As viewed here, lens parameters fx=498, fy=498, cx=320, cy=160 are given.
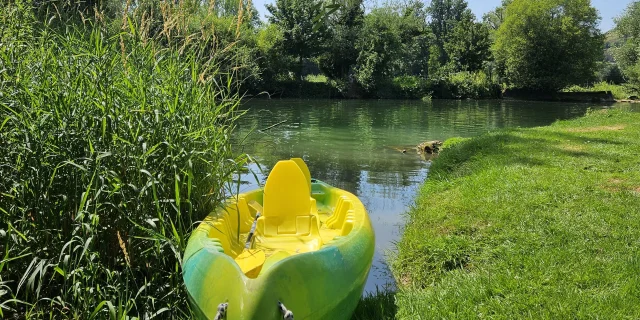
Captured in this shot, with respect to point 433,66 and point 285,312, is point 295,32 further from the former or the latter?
point 285,312

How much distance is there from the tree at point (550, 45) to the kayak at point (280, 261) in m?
42.8

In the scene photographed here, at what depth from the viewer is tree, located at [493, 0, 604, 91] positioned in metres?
42.5

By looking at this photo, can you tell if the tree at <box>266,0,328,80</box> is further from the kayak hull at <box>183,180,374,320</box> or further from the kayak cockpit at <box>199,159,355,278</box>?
the kayak hull at <box>183,180,374,320</box>

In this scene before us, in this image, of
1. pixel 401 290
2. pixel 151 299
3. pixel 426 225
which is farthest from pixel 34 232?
pixel 426 225

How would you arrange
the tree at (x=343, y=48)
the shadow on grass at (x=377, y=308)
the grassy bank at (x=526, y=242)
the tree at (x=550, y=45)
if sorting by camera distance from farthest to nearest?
the tree at (x=343, y=48)
the tree at (x=550, y=45)
the shadow on grass at (x=377, y=308)
the grassy bank at (x=526, y=242)

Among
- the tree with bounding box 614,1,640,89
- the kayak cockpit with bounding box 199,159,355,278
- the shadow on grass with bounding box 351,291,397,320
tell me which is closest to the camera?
the shadow on grass with bounding box 351,291,397,320

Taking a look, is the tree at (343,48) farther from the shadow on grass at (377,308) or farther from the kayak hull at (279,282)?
the kayak hull at (279,282)

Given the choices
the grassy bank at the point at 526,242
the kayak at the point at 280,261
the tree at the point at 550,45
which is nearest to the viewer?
the kayak at the point at 280,261

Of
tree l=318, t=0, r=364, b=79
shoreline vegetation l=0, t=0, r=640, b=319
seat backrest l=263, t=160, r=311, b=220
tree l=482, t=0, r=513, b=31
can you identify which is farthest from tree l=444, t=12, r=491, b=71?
seat backrest l=263, t=160, r=311, b=220

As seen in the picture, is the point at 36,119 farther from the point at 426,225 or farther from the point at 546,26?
the point at 546,26

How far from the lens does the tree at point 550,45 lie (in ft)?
139

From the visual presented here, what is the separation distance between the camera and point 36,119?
129 inches

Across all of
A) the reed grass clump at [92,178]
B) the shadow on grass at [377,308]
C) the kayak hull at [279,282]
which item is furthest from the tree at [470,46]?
the kayak hull at [279,282]

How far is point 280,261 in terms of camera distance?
283 centimetres
